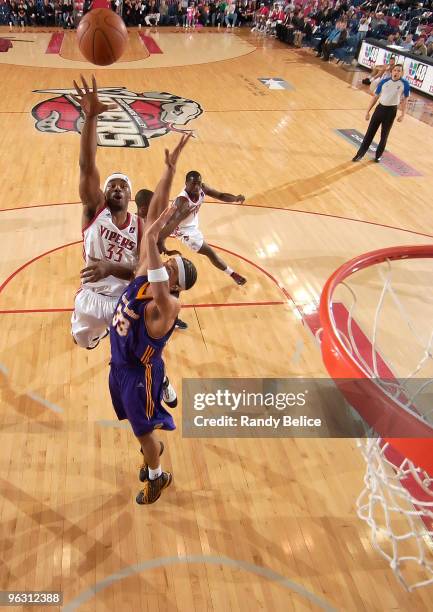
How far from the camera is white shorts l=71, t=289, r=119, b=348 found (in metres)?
3.80

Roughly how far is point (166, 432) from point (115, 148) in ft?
20.3

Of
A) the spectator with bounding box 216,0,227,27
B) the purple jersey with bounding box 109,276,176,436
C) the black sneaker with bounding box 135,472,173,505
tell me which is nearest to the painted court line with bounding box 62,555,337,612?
the black sneaker with bounding box 135,472,173,505

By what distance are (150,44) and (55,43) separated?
2960 millimetres

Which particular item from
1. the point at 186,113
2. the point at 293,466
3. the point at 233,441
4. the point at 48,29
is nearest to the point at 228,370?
the point at 233,441

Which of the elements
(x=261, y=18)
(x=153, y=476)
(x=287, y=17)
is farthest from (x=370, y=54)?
(x=153, y=476)

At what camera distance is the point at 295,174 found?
26.8 ft

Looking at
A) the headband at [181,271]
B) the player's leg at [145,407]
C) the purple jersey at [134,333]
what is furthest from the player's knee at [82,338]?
the headband at [181,271]

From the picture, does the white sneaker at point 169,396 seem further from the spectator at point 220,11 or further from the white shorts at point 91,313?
the spectator at point 220,11

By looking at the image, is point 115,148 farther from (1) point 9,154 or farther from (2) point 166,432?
(2) point 166,432

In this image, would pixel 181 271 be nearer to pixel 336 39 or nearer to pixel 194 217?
pixel 194 217

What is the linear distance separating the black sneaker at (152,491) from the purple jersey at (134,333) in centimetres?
82

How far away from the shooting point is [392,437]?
2.27 meters

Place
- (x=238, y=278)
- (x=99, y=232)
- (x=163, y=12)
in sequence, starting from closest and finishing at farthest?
(x=99, y=232), (x=238, y=278), (x=163, y=12)

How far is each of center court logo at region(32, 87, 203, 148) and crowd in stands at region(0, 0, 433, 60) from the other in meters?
7.46
